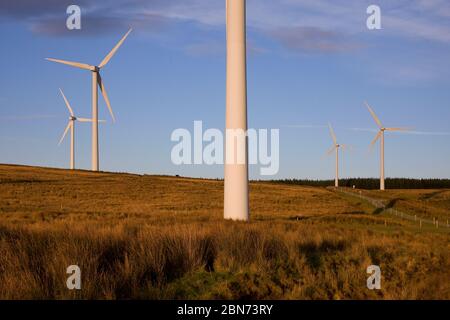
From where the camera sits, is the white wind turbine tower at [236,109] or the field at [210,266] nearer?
the field at [210,266]

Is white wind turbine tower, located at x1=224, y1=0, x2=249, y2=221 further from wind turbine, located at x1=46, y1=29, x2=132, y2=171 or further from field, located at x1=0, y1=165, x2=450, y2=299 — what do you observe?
wind turbine, located at x1=46, y1=29, x2=132, y2=171

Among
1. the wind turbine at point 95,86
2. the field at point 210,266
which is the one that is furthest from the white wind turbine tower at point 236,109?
the wind turbine at point 95,86

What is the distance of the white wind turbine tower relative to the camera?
24.0 m

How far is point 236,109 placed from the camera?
79.3 ft

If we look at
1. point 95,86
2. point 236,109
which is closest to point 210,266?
point 236,109

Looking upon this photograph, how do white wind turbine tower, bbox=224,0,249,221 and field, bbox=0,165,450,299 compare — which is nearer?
field, bbox=0,165,450,299

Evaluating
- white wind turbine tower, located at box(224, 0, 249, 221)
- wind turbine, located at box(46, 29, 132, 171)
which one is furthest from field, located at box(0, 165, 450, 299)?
wind turbine, located at box(46, 29, 132, 171)

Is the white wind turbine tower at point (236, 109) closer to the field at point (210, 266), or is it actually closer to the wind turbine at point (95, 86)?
the field at point (210, 266)

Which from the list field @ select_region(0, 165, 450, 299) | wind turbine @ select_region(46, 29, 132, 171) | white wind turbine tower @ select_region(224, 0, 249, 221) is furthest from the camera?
wind turbine @ select_region(46, 29, 132, 171)

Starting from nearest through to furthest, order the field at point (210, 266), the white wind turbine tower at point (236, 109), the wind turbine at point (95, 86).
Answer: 1. the field at point (210, 266)
2. the white wind turbine tower at point (236, 109)
3. the wind turbine at point (95, 86)

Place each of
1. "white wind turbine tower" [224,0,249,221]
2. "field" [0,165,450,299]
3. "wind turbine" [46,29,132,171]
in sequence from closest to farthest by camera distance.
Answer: "field" [0,165,450,299] < "white wind turbine tower" [224,0,249,221] < "wind turbine" [46,29,132,171]

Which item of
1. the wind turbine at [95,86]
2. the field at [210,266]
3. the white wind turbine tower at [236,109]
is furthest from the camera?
the wind turbine at [95,86]

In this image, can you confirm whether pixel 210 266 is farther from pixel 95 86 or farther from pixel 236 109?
pixel 95 86

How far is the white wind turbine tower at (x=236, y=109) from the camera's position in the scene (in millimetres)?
24016
